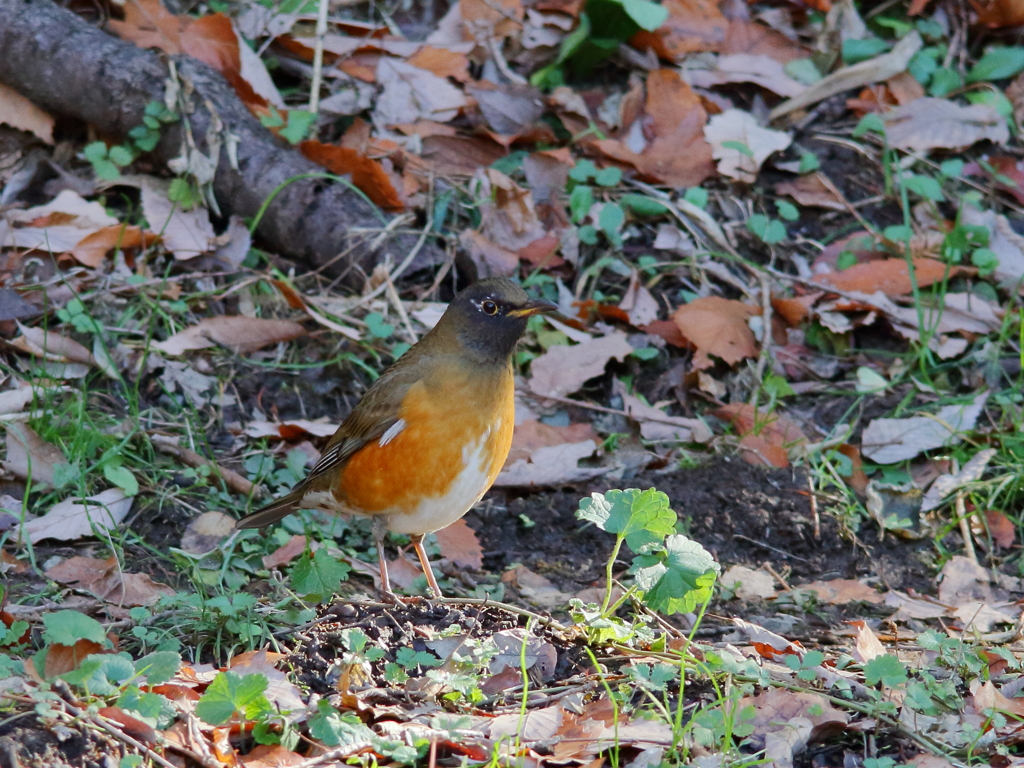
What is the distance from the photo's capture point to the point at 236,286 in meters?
6.48

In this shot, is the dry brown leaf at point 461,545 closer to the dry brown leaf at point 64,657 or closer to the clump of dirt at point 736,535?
the clump of dirt at point 736,535

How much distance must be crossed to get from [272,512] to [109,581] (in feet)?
2.72

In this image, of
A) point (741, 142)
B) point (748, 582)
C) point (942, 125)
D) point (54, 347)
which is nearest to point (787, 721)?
point (748, 582)

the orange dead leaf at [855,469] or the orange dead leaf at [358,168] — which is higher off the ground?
the orange dead leaf at [358,168]

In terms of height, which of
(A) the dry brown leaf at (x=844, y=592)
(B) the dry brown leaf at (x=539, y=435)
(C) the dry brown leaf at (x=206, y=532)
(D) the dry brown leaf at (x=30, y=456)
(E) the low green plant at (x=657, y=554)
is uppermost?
(E) the low green plant at (x=657, y=554)

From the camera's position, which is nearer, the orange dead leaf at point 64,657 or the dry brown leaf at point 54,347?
the orange dead leaf at point 64,657

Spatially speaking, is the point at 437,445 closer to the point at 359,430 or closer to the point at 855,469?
the point at 359,430

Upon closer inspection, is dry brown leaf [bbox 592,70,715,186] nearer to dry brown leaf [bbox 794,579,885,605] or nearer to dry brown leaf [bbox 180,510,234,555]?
dry brown leaf [bbox 794,579,885,605]

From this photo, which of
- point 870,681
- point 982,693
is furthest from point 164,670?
point 982,693

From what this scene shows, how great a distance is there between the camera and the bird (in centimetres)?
472

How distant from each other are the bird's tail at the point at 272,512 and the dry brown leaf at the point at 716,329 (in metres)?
2.46

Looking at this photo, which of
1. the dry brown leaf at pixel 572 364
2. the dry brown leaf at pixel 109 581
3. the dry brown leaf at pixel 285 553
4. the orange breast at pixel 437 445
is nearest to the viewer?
the dry brown leaf at pixel 109 581

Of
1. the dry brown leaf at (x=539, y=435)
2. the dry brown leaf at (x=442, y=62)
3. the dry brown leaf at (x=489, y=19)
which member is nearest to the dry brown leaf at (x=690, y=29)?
the dry brown leaf at (x=489, y=19)

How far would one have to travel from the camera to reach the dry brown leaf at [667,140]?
7.37m
